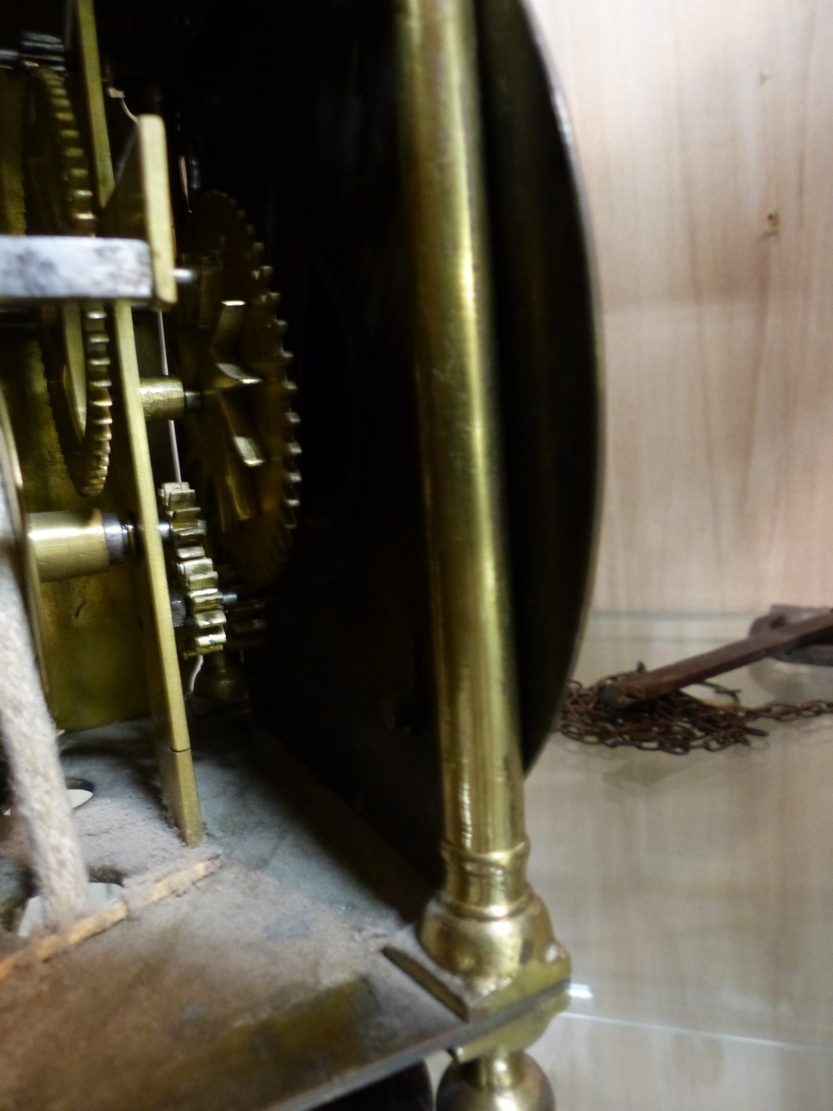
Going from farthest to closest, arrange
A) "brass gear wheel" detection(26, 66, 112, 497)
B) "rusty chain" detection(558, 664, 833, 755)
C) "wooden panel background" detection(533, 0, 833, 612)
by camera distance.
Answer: "wooden panel background" detection(533, 0, 833, 612) < "rusty chain" detection(558, 664, 833, 755) < "brass gear wheel" detection(26, 66, 112, 497)

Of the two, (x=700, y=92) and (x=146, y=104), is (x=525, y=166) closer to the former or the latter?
(x=146, y=104)

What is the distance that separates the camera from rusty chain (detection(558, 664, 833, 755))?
3.75ft

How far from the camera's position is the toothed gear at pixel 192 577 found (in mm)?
677

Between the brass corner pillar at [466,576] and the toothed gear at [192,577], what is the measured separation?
22 cm

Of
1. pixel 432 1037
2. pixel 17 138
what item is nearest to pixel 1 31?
pixel 17 138

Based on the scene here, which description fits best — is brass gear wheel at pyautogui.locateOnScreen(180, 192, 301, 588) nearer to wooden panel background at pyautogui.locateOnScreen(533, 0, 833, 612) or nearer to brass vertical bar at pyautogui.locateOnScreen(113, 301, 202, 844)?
brass vertical bar at pyautogui.locateOnScreen(113, 301, 202, 844)

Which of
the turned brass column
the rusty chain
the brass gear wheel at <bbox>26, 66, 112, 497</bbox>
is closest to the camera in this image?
the turned brass column

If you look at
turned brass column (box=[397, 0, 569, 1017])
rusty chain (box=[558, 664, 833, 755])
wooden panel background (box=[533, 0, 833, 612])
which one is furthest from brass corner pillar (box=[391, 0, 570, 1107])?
wooden panel background (box=[533, 0, 833, 612])

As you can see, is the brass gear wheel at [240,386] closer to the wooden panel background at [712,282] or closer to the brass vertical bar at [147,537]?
the brass vertical bar at [147,537]

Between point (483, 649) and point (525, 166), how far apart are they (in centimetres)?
27

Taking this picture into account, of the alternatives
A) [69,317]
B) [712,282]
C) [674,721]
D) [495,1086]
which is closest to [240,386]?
[69,317]

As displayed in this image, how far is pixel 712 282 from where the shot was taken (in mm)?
1339

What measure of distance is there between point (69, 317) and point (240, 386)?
14cm

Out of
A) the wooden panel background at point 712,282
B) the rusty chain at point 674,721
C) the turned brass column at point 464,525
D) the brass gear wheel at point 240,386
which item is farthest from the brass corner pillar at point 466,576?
the wooden panel background at point 712,282
